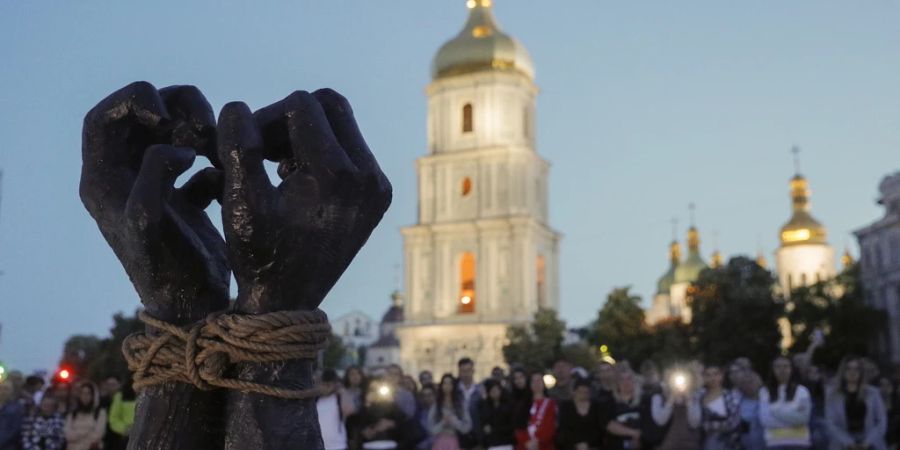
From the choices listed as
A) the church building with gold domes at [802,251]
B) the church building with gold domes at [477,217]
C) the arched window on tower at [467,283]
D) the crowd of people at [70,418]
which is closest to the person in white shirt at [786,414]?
the crowd of people at [70,418]

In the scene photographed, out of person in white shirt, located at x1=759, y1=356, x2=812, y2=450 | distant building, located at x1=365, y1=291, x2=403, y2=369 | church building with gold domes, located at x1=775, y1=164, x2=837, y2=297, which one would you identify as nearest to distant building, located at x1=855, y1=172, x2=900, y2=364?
church building with gold domes, located at x1=775, y1=164, x2=837, y2=297

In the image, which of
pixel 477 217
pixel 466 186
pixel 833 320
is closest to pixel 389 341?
pixel 466 186

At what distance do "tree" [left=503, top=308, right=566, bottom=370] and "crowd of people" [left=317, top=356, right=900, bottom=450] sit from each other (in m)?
32.7

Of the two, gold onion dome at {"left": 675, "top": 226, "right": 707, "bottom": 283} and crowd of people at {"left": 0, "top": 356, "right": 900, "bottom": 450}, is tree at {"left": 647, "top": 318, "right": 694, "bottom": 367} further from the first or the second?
gold onion dome at {"left": 675, "top": 226, "right": 707, "bottom": 283}

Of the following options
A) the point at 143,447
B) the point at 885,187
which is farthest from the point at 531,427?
the point at 885,187

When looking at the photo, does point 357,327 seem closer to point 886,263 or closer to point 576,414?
point 886,263

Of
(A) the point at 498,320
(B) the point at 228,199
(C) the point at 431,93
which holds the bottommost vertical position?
(B) the point at 228,199

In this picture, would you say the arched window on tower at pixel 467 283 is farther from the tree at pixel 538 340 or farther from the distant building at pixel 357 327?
the distant building at pixel 357 327

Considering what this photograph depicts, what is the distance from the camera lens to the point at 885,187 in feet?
179

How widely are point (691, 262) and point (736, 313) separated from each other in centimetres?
→ 4870

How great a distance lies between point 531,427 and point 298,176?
8457mm

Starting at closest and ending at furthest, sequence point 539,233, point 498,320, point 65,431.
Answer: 1. point 65,431
2. point 498,320
3. point 539,233

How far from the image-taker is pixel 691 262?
9475 cm

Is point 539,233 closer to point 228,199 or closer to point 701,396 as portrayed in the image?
point 701,396
